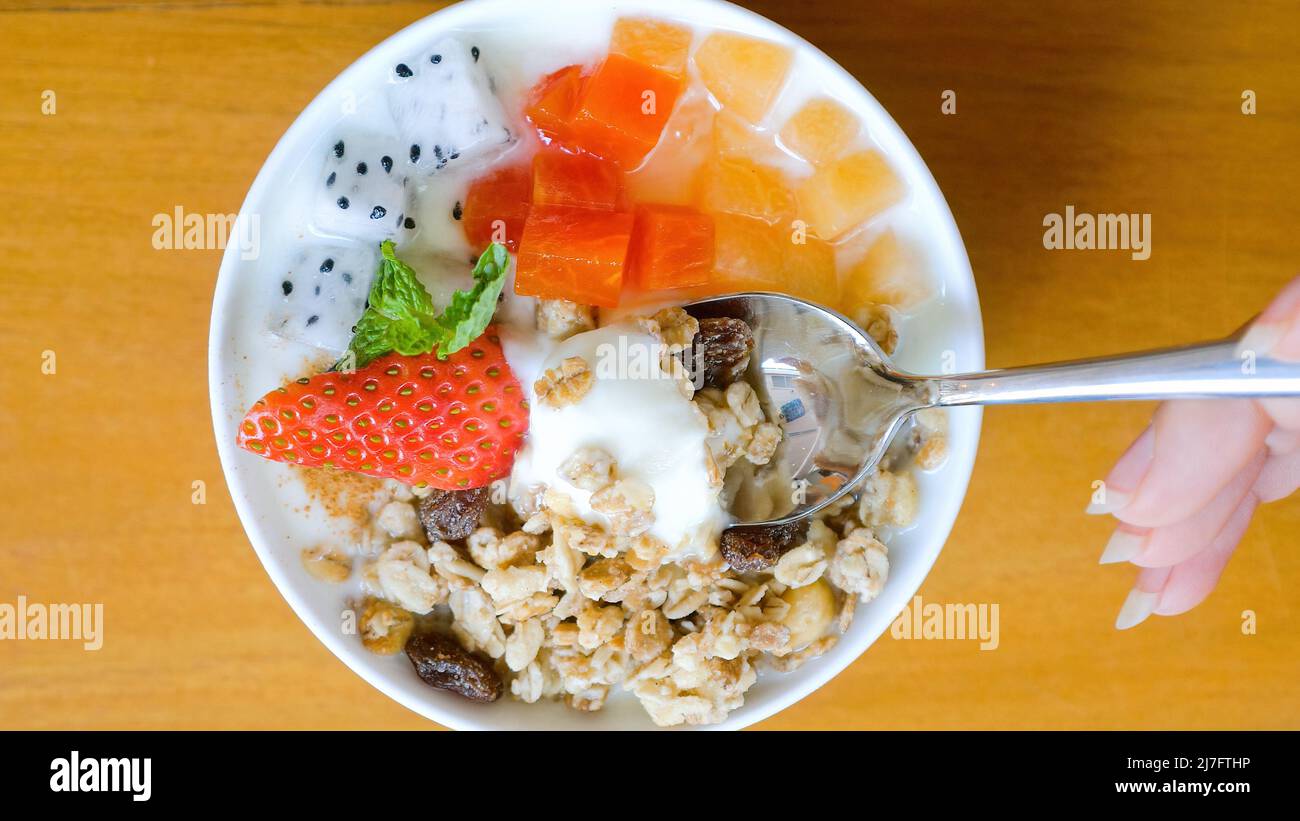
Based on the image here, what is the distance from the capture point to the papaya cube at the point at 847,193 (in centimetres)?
114

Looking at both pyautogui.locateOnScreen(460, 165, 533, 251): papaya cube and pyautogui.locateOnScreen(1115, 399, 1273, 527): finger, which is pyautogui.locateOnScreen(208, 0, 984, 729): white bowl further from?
pyautogui.locateOnScreen(1115, 399, 1273, 527): finger

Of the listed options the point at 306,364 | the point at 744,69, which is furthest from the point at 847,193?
the point at 306,364

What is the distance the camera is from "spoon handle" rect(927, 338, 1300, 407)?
0.93 metres

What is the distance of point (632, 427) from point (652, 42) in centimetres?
46

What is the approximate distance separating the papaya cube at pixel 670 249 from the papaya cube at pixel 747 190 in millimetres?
31

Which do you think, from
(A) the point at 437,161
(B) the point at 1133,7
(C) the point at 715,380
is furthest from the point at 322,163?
(B) the point at 1133,7

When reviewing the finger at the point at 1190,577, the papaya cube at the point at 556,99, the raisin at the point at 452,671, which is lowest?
the raisin at the point at 452,671

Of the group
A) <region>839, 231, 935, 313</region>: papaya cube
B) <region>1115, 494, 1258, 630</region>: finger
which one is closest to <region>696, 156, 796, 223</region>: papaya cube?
<region>839, 231, 935, 313</region>: papaya cube

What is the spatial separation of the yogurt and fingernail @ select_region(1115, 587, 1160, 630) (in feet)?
2.39

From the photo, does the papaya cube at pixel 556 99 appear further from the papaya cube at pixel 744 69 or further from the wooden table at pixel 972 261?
the wooden table at pixel 972 261

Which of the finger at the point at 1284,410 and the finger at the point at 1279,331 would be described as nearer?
the finger at the point at 1279,331

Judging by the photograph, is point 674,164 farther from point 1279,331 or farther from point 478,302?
point 1279,331

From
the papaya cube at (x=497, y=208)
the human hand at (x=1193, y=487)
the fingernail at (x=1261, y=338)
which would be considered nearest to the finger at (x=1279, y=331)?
the fingernail at (x=1261, y=338)

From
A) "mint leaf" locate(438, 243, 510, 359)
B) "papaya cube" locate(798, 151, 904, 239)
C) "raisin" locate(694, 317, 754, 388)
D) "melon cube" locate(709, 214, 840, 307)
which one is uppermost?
"papaya cube" locate(798, 151, 904, 239)
